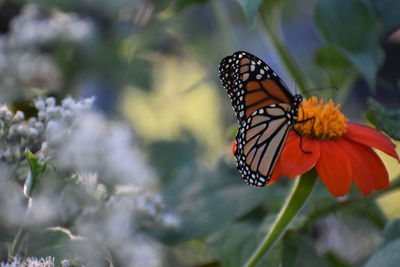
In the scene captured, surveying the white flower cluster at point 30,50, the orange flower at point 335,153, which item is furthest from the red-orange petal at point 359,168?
the white flower cluster at point 30,50

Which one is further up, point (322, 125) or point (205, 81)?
point (205, 81)

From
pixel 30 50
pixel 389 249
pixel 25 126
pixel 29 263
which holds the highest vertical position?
pixel 30 50

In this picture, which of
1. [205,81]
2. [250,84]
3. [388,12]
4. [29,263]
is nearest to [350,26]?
[388,12]

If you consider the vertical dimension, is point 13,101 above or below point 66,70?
below

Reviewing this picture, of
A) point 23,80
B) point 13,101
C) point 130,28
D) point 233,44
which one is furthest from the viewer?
point 130,28

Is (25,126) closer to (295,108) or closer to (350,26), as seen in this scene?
(295,108)

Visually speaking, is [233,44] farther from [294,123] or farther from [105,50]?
[294,123]

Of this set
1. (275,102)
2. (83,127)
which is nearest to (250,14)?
(275,102)
